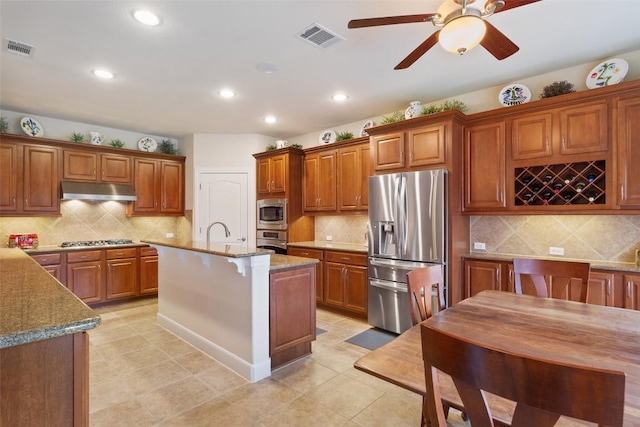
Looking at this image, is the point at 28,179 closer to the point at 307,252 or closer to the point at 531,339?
the point at 307,252

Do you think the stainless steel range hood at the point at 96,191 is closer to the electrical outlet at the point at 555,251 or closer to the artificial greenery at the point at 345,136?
the artificial greenery at the point at 345,136

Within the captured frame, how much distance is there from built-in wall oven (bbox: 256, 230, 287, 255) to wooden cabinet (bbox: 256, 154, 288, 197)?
0.64m

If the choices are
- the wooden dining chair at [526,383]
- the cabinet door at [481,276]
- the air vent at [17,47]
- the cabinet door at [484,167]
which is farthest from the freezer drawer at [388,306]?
the air vent at [17,47]

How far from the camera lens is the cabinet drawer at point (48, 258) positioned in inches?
162

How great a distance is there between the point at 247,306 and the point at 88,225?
13.0 ft

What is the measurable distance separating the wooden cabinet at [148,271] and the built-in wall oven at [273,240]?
1656mm

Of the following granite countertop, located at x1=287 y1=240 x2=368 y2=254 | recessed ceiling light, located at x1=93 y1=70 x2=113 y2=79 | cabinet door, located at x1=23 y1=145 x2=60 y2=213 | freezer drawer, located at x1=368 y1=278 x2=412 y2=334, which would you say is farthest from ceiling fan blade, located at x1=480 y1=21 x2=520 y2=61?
cabinet door, located at x1=23 y1=145 x2=60 y2=213

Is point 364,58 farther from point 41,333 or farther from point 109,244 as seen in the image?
point 109,244

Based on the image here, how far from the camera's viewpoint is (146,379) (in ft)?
8.70

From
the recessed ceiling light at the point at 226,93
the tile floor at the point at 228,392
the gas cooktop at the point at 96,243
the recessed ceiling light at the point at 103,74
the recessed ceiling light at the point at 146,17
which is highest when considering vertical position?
the recessed ceiling light at the point at 226,93

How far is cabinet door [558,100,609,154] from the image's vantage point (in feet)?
8.96

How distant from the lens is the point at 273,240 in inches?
204

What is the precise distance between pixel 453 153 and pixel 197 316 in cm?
316

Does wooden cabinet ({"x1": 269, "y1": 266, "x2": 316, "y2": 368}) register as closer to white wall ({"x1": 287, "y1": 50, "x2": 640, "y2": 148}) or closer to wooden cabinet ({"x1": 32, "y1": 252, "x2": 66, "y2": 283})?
white wall ({"x1": 287, "y1": 50, "x2": 640, "y2": 148})
